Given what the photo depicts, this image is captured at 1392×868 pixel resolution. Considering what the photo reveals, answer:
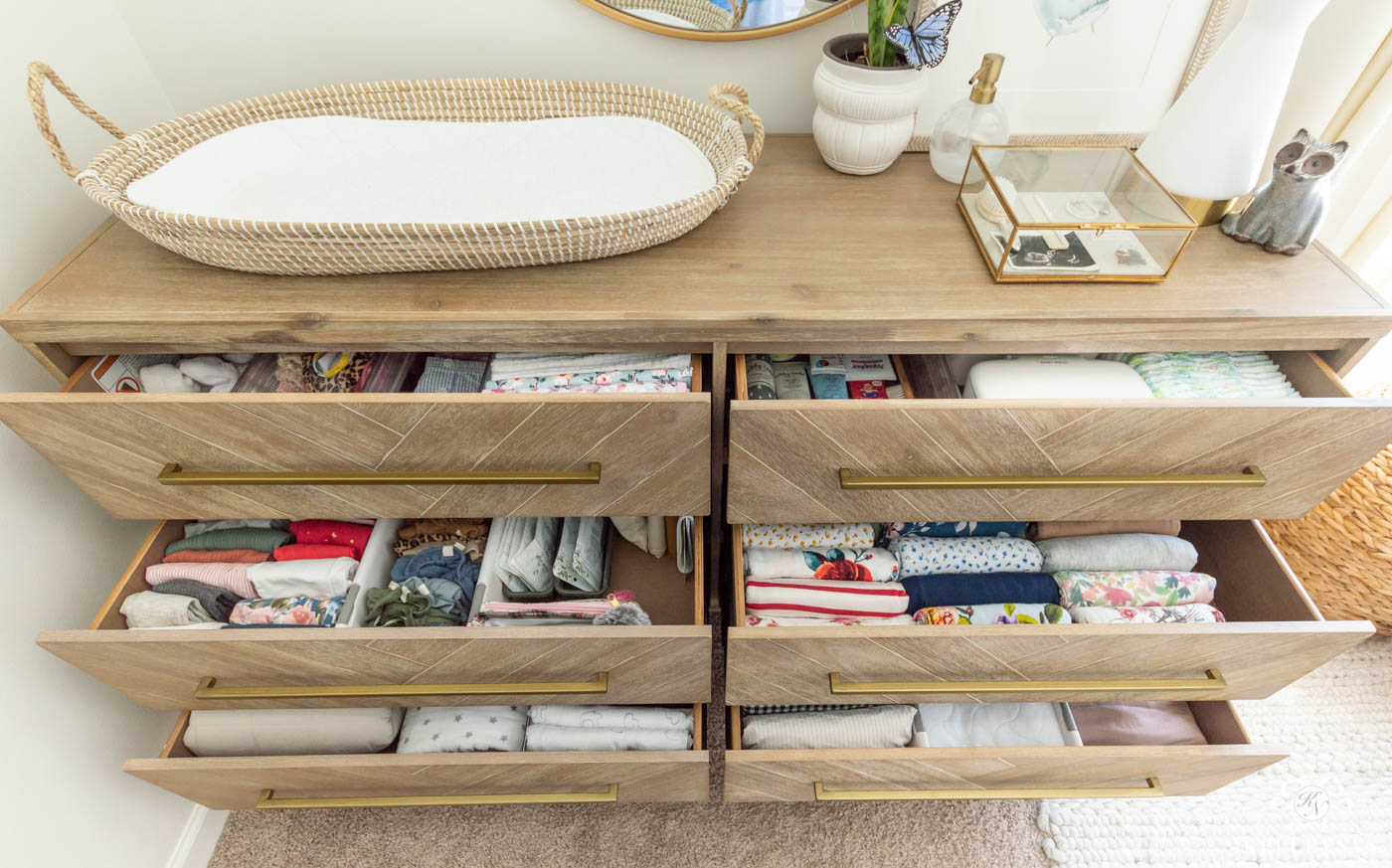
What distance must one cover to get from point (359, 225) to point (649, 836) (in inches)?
40.2

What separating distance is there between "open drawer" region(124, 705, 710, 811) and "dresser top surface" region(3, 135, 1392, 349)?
518 mm

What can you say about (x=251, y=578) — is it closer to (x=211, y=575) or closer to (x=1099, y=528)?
(x=211, y=575)

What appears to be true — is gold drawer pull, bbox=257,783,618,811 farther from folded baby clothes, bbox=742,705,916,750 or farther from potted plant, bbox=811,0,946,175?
potted plant, bbox=811,0,946,175

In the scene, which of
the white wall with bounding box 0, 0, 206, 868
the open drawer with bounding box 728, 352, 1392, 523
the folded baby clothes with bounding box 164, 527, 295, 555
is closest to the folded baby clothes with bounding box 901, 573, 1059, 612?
the open drawer with bounding box 728, 352, 1392, 523

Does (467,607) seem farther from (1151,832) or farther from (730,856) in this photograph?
(1151,832)

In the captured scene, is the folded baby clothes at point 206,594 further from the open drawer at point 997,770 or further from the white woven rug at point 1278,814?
the white woven rug at point 1278,814

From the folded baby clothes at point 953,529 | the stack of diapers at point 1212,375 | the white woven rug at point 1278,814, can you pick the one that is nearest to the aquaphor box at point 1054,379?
the stack of diapers at point 1212,375

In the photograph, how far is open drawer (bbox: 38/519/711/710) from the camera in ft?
2.60

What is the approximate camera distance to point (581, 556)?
97cm

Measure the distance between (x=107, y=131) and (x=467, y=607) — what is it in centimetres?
83

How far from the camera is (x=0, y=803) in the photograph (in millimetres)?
851

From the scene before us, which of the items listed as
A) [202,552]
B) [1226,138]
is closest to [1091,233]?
[1226,138]

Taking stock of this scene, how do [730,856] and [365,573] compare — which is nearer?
[365,573]

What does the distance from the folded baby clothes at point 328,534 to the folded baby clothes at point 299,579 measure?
0.05 metres
